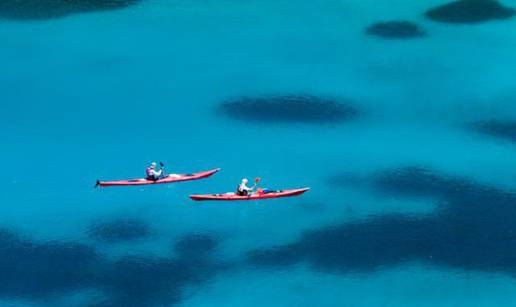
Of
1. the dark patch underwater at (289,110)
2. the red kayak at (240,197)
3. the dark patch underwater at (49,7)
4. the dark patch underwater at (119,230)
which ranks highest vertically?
the dark patch underwater at (49,7)

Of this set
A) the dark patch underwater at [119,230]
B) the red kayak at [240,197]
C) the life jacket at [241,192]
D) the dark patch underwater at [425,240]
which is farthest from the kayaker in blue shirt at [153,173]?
the dark patch underwater at [425,240]

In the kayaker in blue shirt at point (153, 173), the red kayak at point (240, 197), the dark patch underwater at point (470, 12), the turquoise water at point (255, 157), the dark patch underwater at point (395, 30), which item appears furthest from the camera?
the dark patch underwater at point (470, 12)

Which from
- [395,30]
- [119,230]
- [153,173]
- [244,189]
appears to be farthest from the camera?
[395,30]

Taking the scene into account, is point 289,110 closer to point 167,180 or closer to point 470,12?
point 167,180

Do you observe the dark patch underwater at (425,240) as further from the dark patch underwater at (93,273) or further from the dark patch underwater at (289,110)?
the dark patch underwater at (289,110)

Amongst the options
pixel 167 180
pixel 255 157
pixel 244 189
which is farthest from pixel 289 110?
pixel 167 180

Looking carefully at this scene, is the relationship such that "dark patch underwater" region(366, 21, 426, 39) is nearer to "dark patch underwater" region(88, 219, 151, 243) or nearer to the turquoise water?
the turquoise water

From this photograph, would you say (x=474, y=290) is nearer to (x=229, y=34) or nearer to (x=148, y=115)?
(x=148, y=115)

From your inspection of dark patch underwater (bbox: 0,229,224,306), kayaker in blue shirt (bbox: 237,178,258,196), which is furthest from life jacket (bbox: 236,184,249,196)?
dark patch underwater (bbox: 0,229,224,306)

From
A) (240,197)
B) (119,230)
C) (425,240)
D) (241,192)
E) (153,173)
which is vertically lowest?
(425,240)
